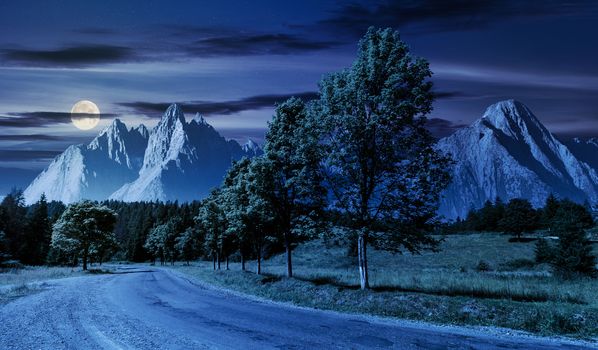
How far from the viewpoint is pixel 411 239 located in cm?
2080

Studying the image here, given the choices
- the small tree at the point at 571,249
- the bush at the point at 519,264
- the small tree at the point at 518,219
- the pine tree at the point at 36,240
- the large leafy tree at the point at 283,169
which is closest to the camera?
the large leafy tree at the point at 283,169

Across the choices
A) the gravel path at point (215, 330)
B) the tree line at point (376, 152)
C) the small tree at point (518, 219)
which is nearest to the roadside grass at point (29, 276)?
the gravel path at point (215, 330)

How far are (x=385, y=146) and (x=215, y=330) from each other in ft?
40.5

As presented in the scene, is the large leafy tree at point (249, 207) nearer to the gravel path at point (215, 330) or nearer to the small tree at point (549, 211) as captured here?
the gravel path at point (215, 330)

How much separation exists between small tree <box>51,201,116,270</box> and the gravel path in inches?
1712

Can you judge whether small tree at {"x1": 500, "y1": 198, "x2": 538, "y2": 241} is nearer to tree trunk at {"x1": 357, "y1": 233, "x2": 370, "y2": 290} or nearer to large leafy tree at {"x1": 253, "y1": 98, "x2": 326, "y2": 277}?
large leafy tree at {"x1": 253, "y1": 98, "x2": 326, "y2": 277}

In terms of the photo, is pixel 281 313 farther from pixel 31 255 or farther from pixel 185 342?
pixel 31 255

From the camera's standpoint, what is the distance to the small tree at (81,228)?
59.1 m

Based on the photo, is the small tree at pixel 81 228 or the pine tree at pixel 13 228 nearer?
the small tree at pixel 81 228

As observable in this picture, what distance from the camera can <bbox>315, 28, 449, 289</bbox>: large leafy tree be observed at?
2044 cm

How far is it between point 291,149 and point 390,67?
1115 centimetres

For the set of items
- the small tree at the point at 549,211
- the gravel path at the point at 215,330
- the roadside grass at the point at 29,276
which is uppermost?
the small tree at the point at 549,211

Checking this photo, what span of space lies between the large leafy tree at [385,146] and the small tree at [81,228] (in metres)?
50.8

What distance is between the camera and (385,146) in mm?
21000
